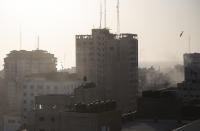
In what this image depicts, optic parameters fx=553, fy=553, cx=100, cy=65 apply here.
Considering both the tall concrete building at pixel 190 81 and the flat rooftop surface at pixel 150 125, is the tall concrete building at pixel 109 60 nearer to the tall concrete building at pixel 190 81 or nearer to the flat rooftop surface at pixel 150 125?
the tall concrete building at pixel 190 81

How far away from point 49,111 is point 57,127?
171 centimetres

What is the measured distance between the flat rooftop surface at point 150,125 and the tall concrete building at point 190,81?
20.0 metres

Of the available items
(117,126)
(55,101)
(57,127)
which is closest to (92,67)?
(55,101)

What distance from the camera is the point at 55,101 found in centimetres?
5866

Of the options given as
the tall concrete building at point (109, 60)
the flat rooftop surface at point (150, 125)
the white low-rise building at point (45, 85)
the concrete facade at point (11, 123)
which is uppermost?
the tall concrete building at point (109, 60)

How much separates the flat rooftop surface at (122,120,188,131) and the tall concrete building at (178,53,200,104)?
20.0 metres

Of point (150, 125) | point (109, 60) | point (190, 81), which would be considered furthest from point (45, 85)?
point (150, 125)

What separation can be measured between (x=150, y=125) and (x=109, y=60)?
2378 inches

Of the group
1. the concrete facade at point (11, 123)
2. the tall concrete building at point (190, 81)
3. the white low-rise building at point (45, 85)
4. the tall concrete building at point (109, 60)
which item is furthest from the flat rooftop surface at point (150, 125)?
the tall concrete building at point (109, 60)

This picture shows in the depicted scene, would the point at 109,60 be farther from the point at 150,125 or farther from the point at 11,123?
the point at 150,125

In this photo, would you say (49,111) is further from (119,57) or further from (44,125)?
(119,57)

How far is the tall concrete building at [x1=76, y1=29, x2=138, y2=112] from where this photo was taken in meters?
105

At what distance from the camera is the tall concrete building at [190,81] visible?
91500 millimetres

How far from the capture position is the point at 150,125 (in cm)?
4722
